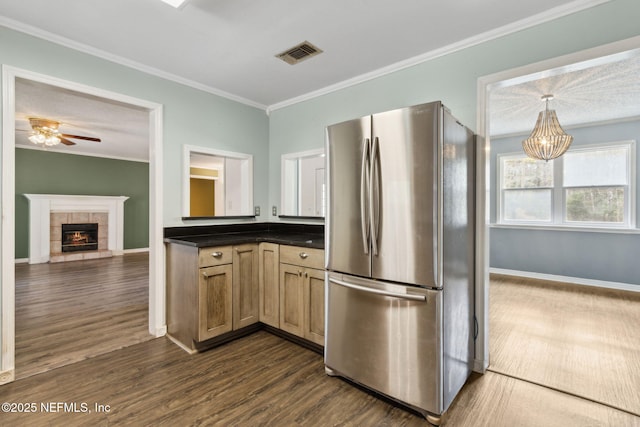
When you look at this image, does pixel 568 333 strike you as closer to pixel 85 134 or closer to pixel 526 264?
pixel 526 264

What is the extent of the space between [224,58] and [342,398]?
2854 mm

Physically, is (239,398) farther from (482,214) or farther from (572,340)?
(572,340)

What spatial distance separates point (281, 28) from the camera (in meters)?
2.20

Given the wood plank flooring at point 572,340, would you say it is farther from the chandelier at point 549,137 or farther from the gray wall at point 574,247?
the chandelier at point 549,137

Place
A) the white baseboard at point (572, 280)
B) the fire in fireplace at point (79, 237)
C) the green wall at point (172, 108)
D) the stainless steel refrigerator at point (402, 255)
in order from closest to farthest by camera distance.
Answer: the stainless steel refrigerator at point (402, 255) < the green wall at point (172, 108) < the white baseboard at point (572, 280) < the fire in fireplace at point (79, 237)

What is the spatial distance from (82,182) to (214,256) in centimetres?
687

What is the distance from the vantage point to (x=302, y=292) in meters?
2.62

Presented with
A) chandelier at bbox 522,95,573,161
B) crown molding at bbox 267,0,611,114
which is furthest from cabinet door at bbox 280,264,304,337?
chandelier at bbox 522,95,573,161

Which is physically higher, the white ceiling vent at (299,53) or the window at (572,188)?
the white ceiling vent at (299,53)

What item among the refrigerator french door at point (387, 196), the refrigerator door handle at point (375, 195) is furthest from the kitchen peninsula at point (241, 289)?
the refrigerator door handle at point (375, 195)

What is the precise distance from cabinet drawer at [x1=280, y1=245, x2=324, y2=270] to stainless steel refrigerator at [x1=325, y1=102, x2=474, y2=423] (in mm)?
332

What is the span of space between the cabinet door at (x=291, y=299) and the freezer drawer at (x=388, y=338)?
20.9 inches

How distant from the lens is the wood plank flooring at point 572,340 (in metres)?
2.09

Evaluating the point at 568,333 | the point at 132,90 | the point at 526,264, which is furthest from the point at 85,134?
the point at 526,264
